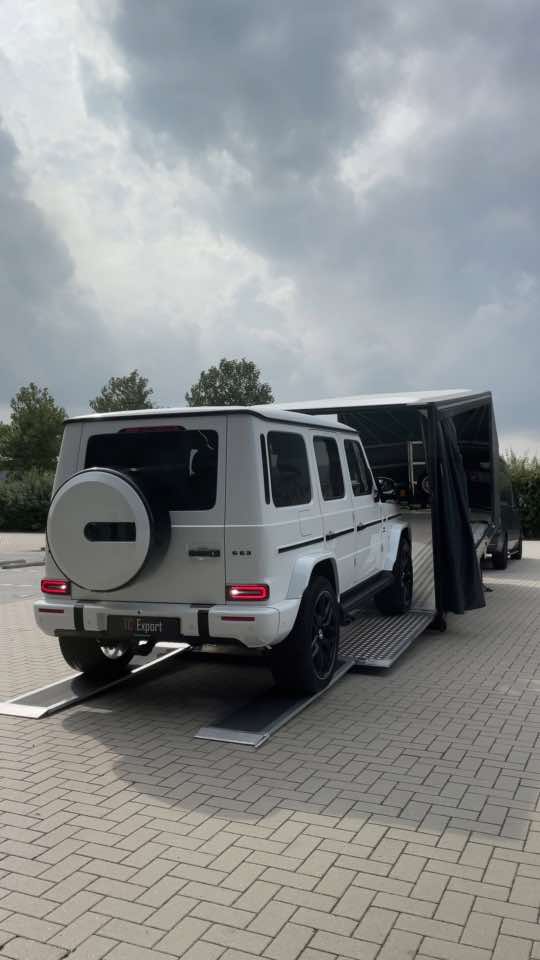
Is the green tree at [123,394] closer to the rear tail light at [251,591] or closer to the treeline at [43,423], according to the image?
the treeline at [43,423]

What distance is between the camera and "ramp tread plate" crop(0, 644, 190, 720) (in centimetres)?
605

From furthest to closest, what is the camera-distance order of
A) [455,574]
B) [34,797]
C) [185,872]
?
1. [455,574]
2. [34,797]
3. [185,872]

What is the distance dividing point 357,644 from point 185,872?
4.47 m

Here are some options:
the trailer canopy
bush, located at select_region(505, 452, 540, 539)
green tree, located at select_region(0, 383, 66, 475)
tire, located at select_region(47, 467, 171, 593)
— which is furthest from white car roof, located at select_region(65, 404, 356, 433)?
green tree, located at select_region(0, 383, 66, 475)

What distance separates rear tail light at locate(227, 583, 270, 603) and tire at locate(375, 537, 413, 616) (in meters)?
3.71

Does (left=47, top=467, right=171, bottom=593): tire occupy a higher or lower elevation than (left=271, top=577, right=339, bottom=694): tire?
higher

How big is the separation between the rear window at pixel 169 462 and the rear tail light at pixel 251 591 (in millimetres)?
607

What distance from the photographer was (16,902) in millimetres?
3385

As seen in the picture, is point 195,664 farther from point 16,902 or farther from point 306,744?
point 16,902

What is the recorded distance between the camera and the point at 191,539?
567 centimetres

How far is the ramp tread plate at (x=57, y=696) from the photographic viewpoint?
6.05 meters

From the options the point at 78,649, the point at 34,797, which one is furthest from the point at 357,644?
the point at 34,797

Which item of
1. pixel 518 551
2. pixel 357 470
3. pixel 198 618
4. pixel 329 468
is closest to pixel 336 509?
pixel 329 468

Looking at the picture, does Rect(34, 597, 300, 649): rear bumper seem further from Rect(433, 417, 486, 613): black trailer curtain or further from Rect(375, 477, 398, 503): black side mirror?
Rect(433, 417, 486, 613): black trailer curtain
